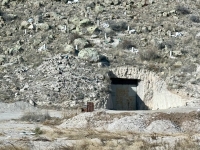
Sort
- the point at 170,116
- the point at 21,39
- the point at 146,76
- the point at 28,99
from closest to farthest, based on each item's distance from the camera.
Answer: the point at 170,116
the point at 28,99
the point at 146,76
the point at 21,39

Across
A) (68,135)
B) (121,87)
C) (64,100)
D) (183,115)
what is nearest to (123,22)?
(121,87)

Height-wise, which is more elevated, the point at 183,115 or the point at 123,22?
the point at 123,22

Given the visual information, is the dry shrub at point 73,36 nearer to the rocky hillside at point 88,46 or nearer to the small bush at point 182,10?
the rocky hillside at point 88,46

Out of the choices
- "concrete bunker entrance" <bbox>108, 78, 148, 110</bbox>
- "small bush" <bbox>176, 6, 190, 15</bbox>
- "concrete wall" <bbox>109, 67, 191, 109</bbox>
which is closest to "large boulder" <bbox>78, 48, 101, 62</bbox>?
"concrete wall" <bbox>109, 67, 191, 109</bbox>

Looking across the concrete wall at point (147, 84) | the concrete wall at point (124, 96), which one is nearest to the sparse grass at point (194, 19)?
the concrete wall at point (147, 84)

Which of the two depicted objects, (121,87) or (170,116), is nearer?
(170,116)

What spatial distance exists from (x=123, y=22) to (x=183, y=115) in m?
19.9

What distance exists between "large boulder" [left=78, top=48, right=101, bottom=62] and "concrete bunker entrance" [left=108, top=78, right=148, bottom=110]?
77.0 inches

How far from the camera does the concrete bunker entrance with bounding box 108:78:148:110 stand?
35.4 metres

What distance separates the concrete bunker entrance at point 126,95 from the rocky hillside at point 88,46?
1.48 metres

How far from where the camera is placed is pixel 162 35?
3928 cm

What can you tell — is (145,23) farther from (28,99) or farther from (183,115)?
(183,115)

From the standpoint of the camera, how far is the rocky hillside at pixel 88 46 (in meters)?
32.2

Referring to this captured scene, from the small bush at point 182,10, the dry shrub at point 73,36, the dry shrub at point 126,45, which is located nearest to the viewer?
the dry shrub at point 126,45
